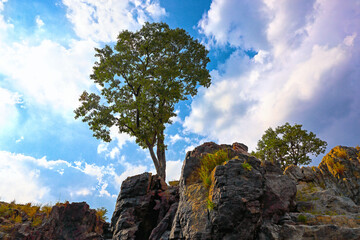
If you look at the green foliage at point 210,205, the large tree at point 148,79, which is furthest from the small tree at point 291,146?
the green foliage at point 210,205

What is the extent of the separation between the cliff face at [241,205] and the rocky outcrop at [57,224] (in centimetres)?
283

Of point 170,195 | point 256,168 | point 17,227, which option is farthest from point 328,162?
point 17,227

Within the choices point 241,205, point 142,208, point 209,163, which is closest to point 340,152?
point 209,163

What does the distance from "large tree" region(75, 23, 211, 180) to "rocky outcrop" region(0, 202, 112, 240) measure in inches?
393

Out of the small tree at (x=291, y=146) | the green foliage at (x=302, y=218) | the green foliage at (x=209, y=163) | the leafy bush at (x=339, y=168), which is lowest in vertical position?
the green foliage at (x=302, y=218)

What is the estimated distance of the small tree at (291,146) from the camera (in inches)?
1597

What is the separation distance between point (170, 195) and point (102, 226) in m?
6.78

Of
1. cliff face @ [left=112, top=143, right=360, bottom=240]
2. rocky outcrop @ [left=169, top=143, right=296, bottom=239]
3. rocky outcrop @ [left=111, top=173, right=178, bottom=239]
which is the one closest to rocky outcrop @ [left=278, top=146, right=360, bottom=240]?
cliff face @ [left=112, top=143, right=360, bottom=240]

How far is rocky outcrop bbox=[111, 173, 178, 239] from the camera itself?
12750 mm

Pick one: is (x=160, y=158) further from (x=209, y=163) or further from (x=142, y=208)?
(x=209, y=163)

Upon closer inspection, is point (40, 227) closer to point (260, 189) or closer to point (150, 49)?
point (260, 189)

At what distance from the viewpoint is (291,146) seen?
41.9 m

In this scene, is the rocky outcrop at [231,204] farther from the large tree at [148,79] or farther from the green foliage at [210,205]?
the large tree at [148,79]

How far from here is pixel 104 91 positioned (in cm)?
2770
